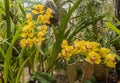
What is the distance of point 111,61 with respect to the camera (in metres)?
0.75

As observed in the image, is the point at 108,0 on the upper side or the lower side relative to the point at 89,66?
upper

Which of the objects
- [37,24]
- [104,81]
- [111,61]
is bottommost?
[104,81]

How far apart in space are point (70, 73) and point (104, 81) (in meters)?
0.22

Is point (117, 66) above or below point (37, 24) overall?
below

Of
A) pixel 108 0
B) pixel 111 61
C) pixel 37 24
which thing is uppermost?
pixel 108 0

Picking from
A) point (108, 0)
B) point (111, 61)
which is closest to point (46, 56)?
point (111, 61)

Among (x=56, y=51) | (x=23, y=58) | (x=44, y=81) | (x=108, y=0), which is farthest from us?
(x=108, y=0)

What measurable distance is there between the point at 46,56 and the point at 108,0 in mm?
1469

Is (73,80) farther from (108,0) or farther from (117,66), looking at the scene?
(108,0)

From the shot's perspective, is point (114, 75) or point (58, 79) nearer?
point (58, 79)

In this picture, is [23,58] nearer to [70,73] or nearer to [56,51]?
[56,51]

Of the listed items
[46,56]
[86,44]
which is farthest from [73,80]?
[46,56]

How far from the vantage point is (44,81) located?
0.85 meters

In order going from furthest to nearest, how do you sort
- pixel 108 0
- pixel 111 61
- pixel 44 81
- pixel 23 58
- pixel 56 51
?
pixel 108 0
pixel 23 58
pixel 56 51
pixel 44 81
pixel 111 61
